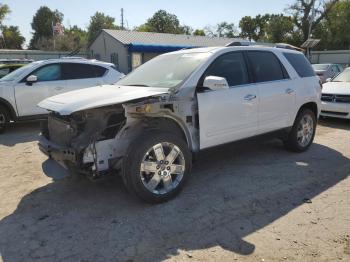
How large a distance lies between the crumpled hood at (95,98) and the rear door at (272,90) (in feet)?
5.52

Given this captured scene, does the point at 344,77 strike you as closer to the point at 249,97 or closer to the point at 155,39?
the point at 249,97

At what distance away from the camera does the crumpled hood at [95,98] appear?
12.4ft

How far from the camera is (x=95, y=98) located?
4.03 m

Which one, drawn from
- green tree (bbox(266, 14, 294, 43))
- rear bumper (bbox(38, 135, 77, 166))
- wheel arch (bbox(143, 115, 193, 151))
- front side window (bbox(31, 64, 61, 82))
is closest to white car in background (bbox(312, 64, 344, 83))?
front side window (bbox(31, 64, 61, 82))

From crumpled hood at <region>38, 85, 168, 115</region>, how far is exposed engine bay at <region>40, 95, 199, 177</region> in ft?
0.33

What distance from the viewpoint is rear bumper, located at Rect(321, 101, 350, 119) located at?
29.4ft

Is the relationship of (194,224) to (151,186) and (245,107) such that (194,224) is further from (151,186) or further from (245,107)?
(245,107)

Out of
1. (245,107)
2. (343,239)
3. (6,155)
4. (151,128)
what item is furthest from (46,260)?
(6,155)

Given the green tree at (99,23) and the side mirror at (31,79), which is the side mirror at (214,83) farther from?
the green tree at (99,23)

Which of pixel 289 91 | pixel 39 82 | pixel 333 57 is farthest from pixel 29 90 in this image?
→ pixel 333 57

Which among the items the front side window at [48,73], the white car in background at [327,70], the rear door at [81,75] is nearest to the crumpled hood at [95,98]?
the front side window at [48,73]

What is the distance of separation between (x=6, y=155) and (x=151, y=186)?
3.69 metres

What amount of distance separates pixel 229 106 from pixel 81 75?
560 cm

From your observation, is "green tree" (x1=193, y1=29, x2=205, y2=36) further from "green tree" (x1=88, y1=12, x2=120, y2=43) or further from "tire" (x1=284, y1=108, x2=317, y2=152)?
"tire" (x1=284, y1=108, x2=317, y2=152)
